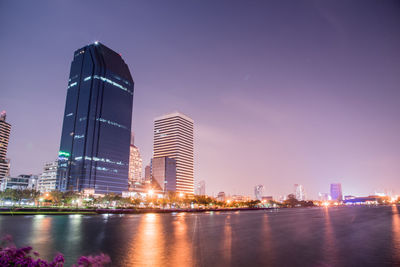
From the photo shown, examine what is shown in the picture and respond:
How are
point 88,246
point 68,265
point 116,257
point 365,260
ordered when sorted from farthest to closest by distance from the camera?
point 88,246, point 365,260, point 116,257, point 68,265

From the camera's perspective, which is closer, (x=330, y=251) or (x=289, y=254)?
(x=289, y=254)

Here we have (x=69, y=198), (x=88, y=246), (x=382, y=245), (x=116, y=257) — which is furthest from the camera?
(x=69, y=198)

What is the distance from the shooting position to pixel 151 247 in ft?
93.2

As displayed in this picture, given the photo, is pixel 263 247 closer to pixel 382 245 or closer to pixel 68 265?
pixel 382 245

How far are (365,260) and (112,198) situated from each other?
558ft

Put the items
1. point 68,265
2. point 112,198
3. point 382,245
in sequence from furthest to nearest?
point 112,198 → point 382,245 → point 68,265

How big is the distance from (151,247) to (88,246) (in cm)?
676

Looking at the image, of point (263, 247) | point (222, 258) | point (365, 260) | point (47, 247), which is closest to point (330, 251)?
point (365, 260)

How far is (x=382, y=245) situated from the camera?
3356 centimetres

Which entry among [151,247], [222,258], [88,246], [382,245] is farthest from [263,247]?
[88,246]

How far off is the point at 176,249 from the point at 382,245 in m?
25.5

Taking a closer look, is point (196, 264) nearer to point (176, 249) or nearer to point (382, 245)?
point (176, 249)

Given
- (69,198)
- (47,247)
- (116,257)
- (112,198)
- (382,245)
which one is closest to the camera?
(116,257)

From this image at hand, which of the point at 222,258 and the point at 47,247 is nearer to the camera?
the point at 222,258
